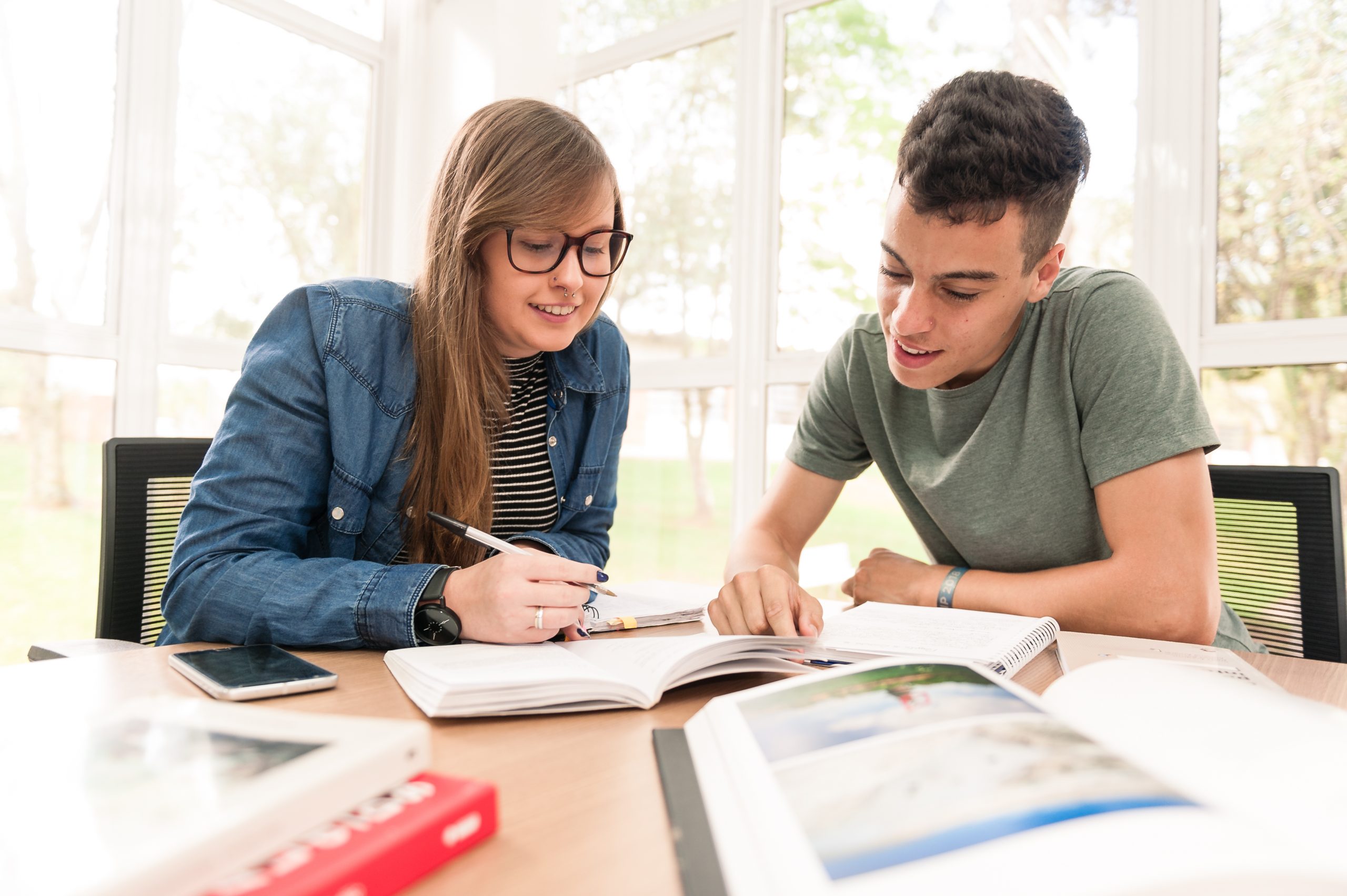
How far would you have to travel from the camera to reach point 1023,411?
124 cm

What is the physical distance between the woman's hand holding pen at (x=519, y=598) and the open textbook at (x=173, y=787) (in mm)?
359

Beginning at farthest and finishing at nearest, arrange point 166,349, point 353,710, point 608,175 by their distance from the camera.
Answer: point 166,349
point 608,175
point 353,710

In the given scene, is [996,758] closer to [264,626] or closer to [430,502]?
[264,626]

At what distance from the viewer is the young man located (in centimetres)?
103

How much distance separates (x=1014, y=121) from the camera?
110cm

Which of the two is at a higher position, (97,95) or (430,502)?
(97,95)

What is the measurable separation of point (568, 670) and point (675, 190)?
2.51 m

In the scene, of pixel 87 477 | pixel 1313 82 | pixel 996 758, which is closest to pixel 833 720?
pixel 996 758

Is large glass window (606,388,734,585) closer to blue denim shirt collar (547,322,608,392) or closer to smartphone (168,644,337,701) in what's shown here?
blue denim shirt collar (547,322,608,392)

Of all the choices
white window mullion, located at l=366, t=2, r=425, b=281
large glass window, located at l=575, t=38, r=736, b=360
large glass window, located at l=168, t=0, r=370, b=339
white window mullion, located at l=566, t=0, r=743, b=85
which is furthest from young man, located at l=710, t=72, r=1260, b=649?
white window mullion, located at l=366, t=2, r=425, b=281

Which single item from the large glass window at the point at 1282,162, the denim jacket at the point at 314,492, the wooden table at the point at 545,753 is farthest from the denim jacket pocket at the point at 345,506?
the large glass window at the point at 1282,162

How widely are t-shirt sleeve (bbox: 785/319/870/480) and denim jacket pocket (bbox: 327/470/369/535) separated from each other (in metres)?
0.75

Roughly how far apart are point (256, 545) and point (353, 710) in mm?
382

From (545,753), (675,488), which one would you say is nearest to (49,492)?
(675,488)
